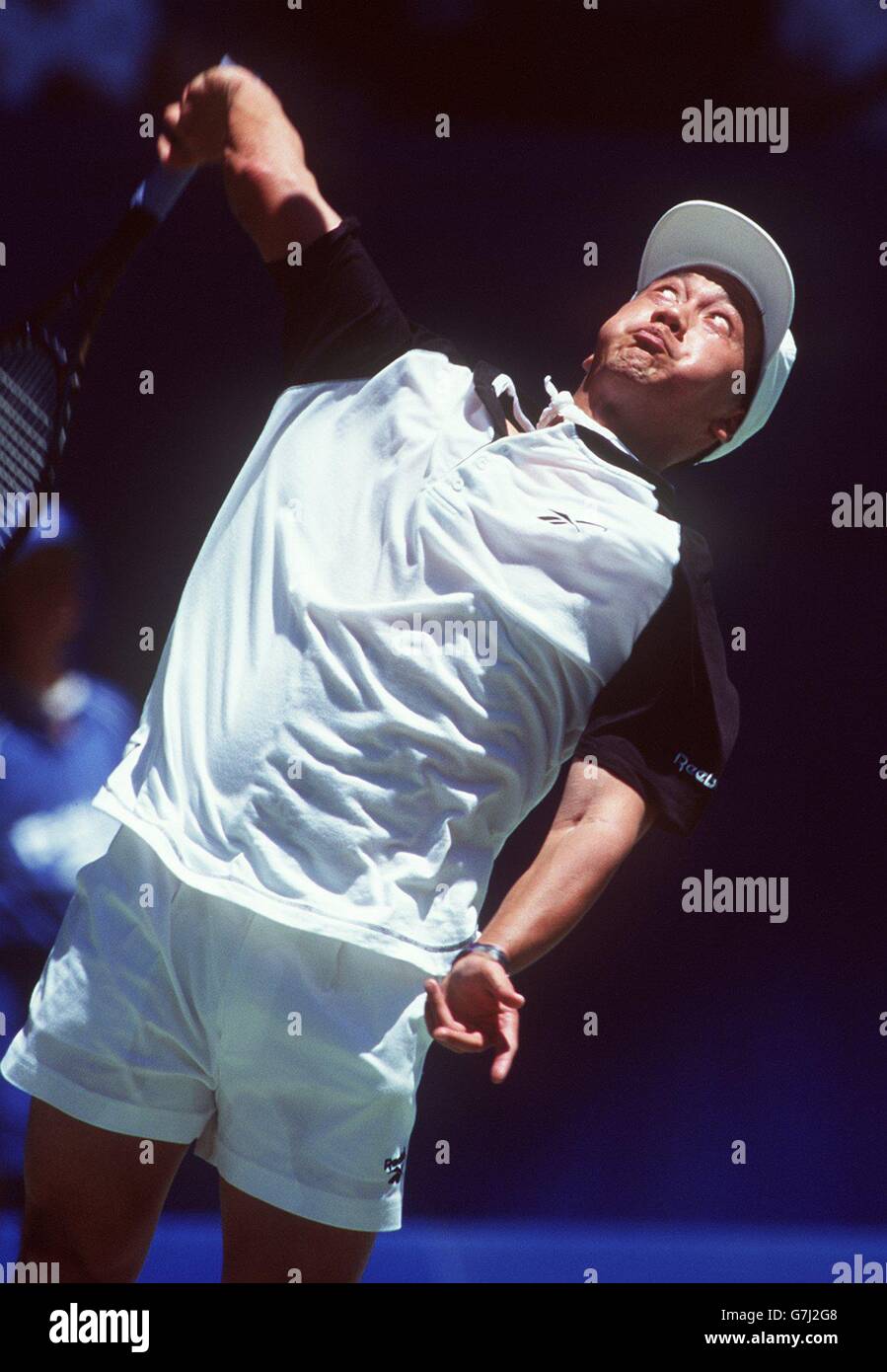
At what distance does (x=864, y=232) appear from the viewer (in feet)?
9.25

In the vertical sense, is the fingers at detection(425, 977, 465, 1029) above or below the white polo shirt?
below

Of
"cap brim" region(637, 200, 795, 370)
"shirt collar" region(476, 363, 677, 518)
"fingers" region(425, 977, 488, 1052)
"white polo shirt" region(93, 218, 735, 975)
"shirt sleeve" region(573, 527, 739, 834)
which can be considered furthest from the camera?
"cap brim" region(637, 200, 795, 370)

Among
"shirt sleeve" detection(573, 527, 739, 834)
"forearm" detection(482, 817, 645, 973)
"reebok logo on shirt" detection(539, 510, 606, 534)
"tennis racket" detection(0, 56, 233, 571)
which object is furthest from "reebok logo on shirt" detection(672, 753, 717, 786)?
"tennis racket" detection(0, 56, 233, 571)

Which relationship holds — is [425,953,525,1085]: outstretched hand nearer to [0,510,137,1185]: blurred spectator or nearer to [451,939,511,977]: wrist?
[451,939,511,977]: wrist

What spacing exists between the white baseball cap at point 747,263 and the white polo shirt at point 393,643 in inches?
11.2

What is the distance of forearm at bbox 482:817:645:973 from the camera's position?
1.85m

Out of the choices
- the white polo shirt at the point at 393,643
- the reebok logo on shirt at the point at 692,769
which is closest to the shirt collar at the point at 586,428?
the white polo shirt at the point at 393,643

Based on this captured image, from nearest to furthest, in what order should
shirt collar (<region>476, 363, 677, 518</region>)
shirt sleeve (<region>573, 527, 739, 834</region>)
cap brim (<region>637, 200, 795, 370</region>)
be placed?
shirt sleeve (<region>573, 527, 739, 834</region>) < shirt collar (<region>476, 363, 677, 518</region>) < cap brim (<region>637, 200, 795, 370</region>)

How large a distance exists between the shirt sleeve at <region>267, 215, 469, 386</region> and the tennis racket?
235mm

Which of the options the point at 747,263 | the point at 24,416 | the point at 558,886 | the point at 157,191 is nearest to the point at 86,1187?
the point at 558,886

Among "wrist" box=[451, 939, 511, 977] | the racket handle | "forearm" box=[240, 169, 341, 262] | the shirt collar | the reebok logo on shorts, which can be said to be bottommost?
the reebok logo on shorts

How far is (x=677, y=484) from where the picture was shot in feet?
9.47

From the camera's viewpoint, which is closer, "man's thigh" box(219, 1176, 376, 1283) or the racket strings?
"man's thigh" box(219, 1176, 376, 1283)
